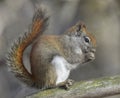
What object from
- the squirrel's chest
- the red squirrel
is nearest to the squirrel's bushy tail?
the red squirrel

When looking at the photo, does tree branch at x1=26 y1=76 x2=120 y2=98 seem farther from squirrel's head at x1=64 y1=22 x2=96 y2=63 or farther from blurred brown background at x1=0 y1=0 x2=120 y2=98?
blurred brown background at x1=0 y1=0 x2=120 y2=98

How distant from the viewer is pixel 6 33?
464 cm

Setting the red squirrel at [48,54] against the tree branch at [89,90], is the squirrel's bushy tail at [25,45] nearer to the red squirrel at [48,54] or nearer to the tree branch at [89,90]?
the red squirrel at [48,54]

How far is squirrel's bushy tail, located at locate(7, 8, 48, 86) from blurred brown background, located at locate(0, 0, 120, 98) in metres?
1.32

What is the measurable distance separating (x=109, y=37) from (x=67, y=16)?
1.59 feet

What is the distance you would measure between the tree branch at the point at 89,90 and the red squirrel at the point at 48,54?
1.8 inches

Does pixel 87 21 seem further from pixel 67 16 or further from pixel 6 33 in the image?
pixel 6 33

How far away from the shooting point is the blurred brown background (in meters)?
4.93

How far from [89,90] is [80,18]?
2.71m

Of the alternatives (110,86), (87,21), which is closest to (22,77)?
(110,86)

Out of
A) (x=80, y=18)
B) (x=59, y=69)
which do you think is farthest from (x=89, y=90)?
(x=80, y=18)

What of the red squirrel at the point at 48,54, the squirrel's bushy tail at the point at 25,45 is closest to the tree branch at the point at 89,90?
the red squirrel at the point at 48,54

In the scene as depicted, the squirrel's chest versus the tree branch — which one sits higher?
the squirrel's chest

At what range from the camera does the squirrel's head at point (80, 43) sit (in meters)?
3.35
